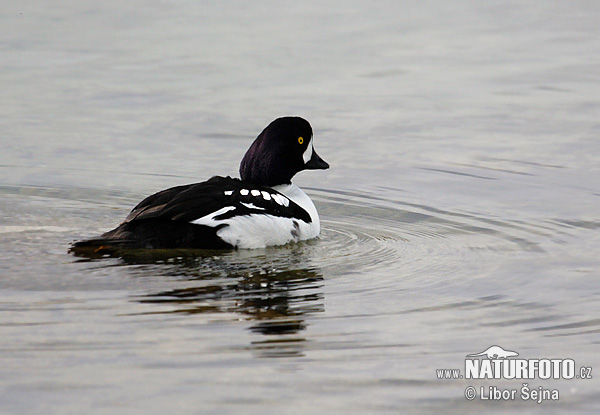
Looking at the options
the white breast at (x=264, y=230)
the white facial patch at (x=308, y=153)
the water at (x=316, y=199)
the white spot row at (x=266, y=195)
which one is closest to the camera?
the water at (x=316, y=199)

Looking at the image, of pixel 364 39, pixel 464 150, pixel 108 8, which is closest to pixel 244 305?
pixel 464 150

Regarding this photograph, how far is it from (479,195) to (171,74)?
509 cm

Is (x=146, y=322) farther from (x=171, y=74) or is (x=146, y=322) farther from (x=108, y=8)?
(x=108, y=8)

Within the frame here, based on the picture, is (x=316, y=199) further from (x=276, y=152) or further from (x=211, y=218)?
(x=211, y=218)

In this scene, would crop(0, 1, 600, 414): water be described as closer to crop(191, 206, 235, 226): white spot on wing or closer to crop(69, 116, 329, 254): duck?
crop(69, 116, 329, 254): duck

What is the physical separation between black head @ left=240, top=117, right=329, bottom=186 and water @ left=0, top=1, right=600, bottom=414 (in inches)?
23.8

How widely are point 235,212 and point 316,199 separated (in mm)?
1962

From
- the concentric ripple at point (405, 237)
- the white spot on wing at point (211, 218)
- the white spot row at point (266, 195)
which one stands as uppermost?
the white spot row at point (266, 195)

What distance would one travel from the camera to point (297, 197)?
9656 mm

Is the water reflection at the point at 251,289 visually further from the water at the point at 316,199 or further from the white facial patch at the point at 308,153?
the white facial patch at the point at 308,153

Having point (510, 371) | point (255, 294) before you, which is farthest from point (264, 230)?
point (510, 371)

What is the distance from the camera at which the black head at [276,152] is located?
9625 mm

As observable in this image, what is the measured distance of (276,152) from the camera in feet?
31.7

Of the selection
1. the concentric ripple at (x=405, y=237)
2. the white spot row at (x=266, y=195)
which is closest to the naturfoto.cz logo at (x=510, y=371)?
the concentric ripple at (x=405, y=237)
